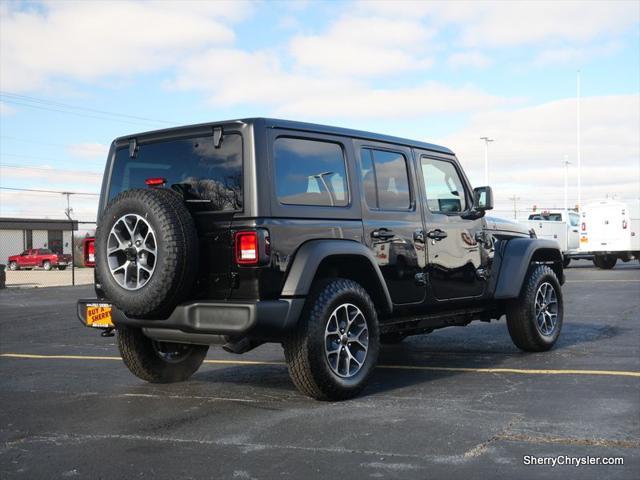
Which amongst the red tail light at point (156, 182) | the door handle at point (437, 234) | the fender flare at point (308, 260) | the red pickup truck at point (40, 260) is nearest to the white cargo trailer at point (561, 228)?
the door handle at point (437, 234)

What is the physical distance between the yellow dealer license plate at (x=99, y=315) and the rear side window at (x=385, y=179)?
89.4 inches

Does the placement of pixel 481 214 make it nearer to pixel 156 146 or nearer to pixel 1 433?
pixel 156 146

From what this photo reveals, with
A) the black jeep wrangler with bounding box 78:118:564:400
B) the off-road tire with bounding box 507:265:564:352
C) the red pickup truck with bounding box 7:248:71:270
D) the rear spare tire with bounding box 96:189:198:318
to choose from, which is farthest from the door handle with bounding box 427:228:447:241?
the red pickup truck with bounding box 7:248:71:270

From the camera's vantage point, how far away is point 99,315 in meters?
6.13

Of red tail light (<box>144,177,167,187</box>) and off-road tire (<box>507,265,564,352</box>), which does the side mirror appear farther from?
red tail light (<box>144,177,167,187</box>)

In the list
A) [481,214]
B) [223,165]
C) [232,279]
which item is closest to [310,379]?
[232,279]

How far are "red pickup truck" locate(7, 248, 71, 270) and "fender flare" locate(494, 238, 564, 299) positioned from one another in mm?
47800

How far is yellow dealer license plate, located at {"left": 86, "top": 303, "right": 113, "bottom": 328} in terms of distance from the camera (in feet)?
19.9

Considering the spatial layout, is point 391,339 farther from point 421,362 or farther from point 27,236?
point 27,236

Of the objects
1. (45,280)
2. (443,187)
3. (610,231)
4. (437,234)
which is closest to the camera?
(437,234)

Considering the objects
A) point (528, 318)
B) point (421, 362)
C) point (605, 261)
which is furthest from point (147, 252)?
point (605, 261)

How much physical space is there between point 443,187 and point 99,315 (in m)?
3.42

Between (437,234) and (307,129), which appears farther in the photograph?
(437,234)

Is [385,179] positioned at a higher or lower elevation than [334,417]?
higher
